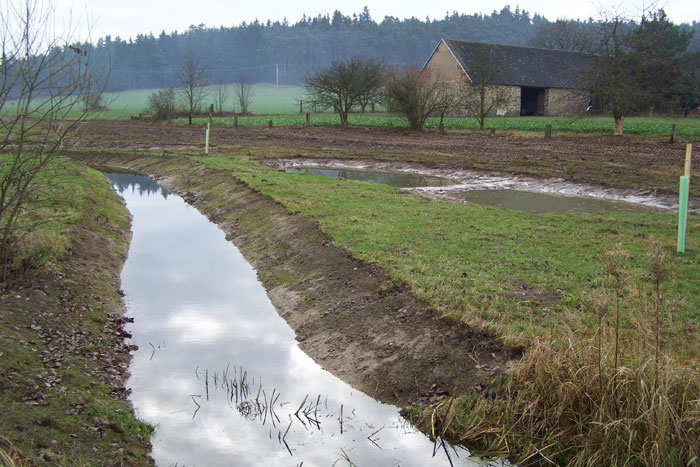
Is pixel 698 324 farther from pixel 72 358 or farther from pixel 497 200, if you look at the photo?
pixel 497 200

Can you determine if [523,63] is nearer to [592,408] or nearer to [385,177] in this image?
[385,177]

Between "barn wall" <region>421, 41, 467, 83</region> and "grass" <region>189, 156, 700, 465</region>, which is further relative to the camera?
"barn wall" <region>421, 41, 467, 83</region>

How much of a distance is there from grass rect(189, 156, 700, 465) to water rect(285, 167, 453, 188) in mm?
7273

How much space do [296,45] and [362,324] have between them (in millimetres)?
135977

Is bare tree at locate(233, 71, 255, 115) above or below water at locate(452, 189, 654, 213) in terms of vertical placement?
above

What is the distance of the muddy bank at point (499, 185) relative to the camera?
1709cm

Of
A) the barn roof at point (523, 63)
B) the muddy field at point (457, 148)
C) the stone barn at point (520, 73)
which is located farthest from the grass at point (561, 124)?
the barn roof at point (523, 63)

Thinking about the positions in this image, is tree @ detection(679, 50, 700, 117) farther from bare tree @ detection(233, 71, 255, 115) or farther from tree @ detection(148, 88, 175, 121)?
tree @ detection(148, 88, 175, 121)

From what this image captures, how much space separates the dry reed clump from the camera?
5.21 m

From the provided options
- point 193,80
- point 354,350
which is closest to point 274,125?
point 193,80

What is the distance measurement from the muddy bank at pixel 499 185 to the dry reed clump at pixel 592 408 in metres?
11.1

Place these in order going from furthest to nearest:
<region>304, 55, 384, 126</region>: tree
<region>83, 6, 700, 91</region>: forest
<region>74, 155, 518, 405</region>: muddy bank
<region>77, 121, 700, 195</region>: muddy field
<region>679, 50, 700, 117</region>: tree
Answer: <region>83, 6, 700, 91</region>: forest < <region>679, 50, 700, 117</region>: tree < <region>304, 55, 384, 126</region>: tree < <region>77, 121, 700, 195</region>: muddy field < <region>74, 155, 518, 405</region>: muddy bank

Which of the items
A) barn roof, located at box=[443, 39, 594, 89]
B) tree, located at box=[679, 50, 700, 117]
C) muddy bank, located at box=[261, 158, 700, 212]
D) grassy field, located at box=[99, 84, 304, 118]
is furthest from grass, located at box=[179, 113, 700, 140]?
grassy field, located at box=[99, 84, 304, 118]

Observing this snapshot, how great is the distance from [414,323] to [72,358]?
4.33 m
